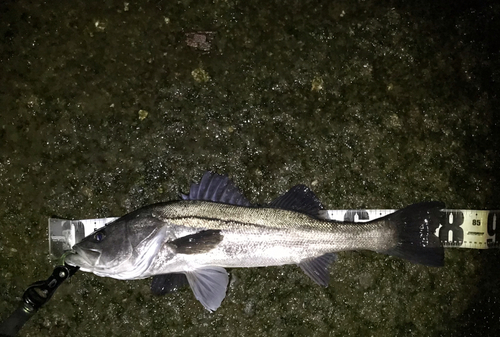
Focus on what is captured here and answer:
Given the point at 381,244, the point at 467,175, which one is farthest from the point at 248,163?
the point at 467,175

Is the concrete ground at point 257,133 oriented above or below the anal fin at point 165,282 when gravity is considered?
above

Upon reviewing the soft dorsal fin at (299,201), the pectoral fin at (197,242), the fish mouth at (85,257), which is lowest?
the fish mouth at (85,257)

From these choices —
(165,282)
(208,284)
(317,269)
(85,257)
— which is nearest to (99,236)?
(85,257)

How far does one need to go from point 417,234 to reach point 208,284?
63.1 inches

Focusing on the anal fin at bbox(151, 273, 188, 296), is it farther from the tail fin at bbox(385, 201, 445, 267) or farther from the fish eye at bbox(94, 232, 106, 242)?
the tail fin at bbox(385, 201, 445, 267)

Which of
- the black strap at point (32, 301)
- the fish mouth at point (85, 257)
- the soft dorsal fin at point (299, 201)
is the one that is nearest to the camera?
the fish mouth at point (85, 257)

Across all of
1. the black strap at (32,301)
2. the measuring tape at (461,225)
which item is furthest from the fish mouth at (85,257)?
the measuring tape at (461,225)

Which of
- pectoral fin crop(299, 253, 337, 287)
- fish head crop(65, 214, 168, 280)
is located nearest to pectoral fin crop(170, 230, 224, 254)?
fish head crop(65, 214, 168, 280)

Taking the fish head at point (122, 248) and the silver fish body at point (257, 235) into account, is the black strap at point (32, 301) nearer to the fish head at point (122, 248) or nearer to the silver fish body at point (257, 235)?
the fish head at point (122, 248)

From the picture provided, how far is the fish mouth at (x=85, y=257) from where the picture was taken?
247 cm

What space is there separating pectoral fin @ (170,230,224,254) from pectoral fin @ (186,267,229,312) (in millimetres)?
203

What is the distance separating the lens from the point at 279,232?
2607 mm

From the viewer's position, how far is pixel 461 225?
9.83ft

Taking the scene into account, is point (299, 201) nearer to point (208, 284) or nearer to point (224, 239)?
point (224, 239)
